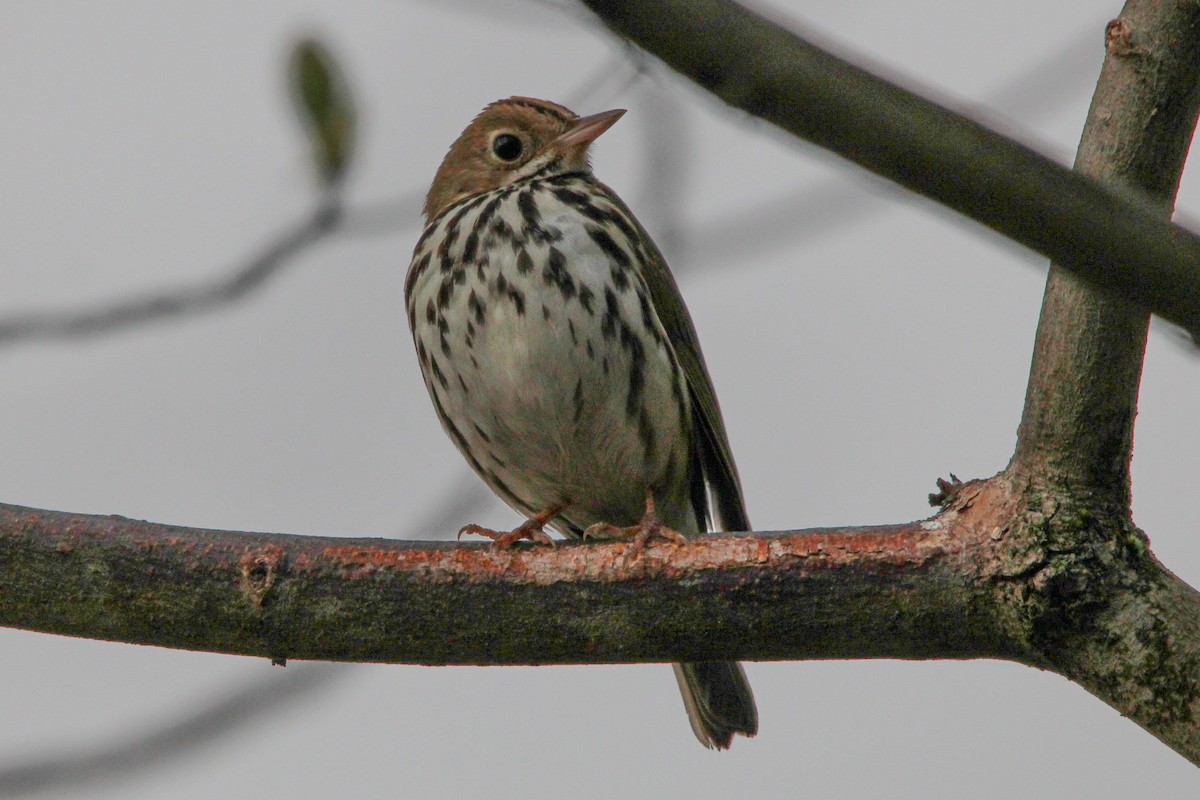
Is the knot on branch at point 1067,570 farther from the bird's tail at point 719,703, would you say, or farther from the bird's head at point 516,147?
the bird's head at point 516,147

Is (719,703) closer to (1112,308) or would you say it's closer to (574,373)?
(574,373)

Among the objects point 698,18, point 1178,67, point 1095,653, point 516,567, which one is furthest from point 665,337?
point 698,18

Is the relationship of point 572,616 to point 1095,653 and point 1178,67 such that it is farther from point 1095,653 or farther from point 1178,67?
point 1178,67

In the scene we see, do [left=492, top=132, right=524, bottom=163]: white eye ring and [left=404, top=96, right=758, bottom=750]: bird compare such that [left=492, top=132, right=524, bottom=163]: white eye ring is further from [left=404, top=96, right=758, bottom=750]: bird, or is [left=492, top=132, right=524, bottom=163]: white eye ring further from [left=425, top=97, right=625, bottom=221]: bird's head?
[left=404, top=96, right=758, bottom=750]: bird

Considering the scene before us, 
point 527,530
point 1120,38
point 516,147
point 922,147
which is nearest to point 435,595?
point 527,530

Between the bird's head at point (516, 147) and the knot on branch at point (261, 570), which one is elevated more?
the bird's head at point (516, 147)

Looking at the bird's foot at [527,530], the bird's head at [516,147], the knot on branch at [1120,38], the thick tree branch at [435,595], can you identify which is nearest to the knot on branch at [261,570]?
the thick tree branch at [435,595]

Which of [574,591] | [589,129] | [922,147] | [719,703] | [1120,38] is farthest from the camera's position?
[589,129]
